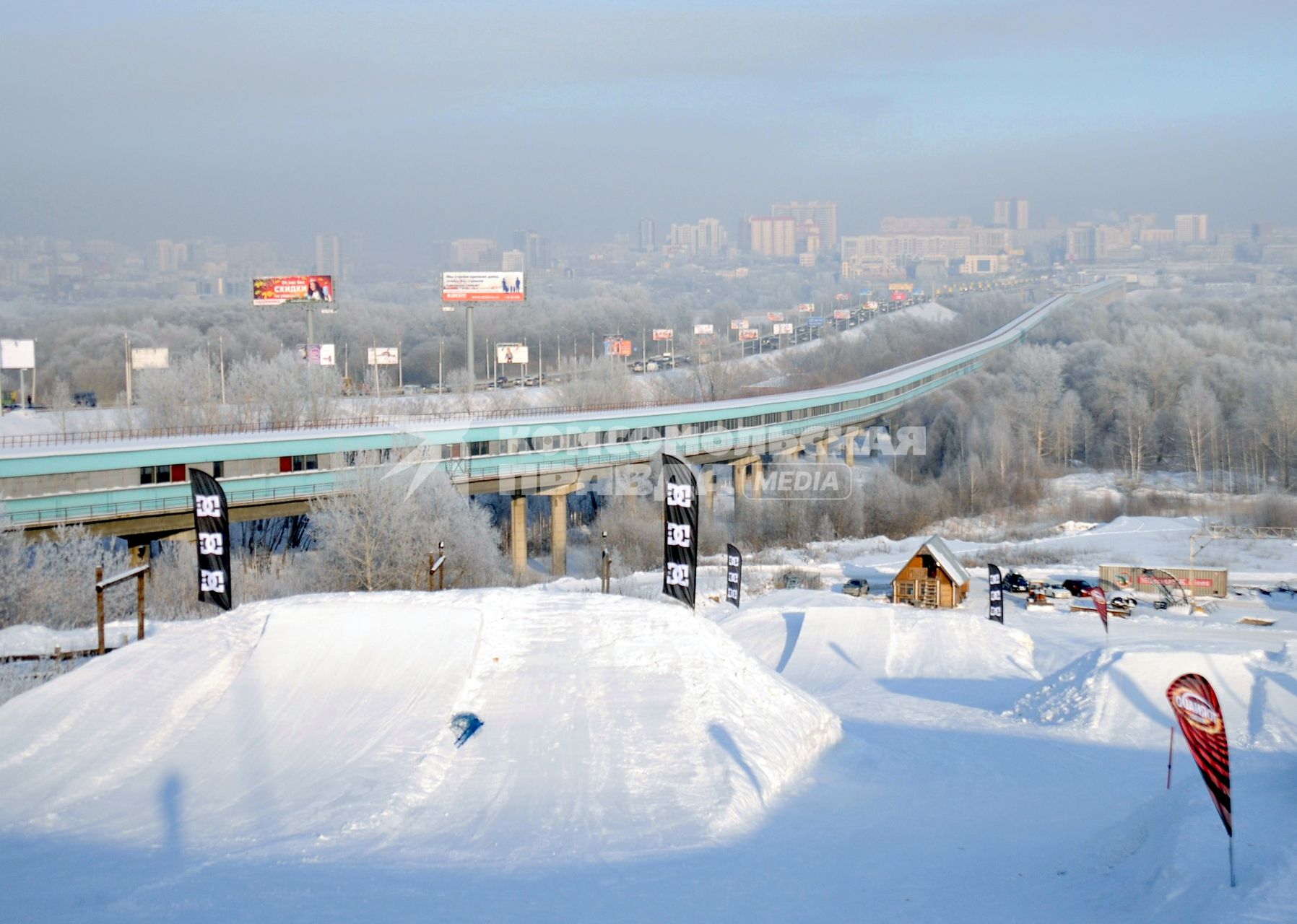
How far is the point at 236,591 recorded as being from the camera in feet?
66.7

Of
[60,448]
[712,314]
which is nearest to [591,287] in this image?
[712,314]

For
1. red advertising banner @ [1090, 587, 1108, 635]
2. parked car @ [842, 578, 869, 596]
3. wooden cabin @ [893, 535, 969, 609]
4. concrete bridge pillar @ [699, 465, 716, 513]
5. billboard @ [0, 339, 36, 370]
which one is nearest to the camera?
red advertising banner @ [1090, 587, 1108, 635]

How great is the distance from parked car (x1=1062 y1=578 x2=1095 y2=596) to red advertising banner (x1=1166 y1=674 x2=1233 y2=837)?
21061 millimetres

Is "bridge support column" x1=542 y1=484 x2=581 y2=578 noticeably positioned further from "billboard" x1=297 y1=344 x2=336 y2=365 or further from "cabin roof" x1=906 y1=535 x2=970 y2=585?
"billboard" x1=297 y1=344 x2=336 y2=365

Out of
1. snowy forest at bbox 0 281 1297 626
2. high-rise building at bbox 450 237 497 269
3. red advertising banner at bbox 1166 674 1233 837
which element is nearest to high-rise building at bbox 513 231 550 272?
high-rise building at bbox 450 237 497 269

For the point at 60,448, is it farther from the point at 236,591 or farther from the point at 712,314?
the point at 712,314

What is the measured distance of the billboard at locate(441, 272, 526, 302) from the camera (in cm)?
3991

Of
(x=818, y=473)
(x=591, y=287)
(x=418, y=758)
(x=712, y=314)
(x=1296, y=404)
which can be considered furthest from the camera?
(x=591, y=287)

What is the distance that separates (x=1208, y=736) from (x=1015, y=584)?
69.6 feet

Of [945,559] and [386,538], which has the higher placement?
[386,538]

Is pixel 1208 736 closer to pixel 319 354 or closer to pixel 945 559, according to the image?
pixel 945 559

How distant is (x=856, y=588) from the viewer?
88.0ft

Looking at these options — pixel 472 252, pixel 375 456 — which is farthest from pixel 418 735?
pixel 472 252

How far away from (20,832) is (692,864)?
4.99 meters
